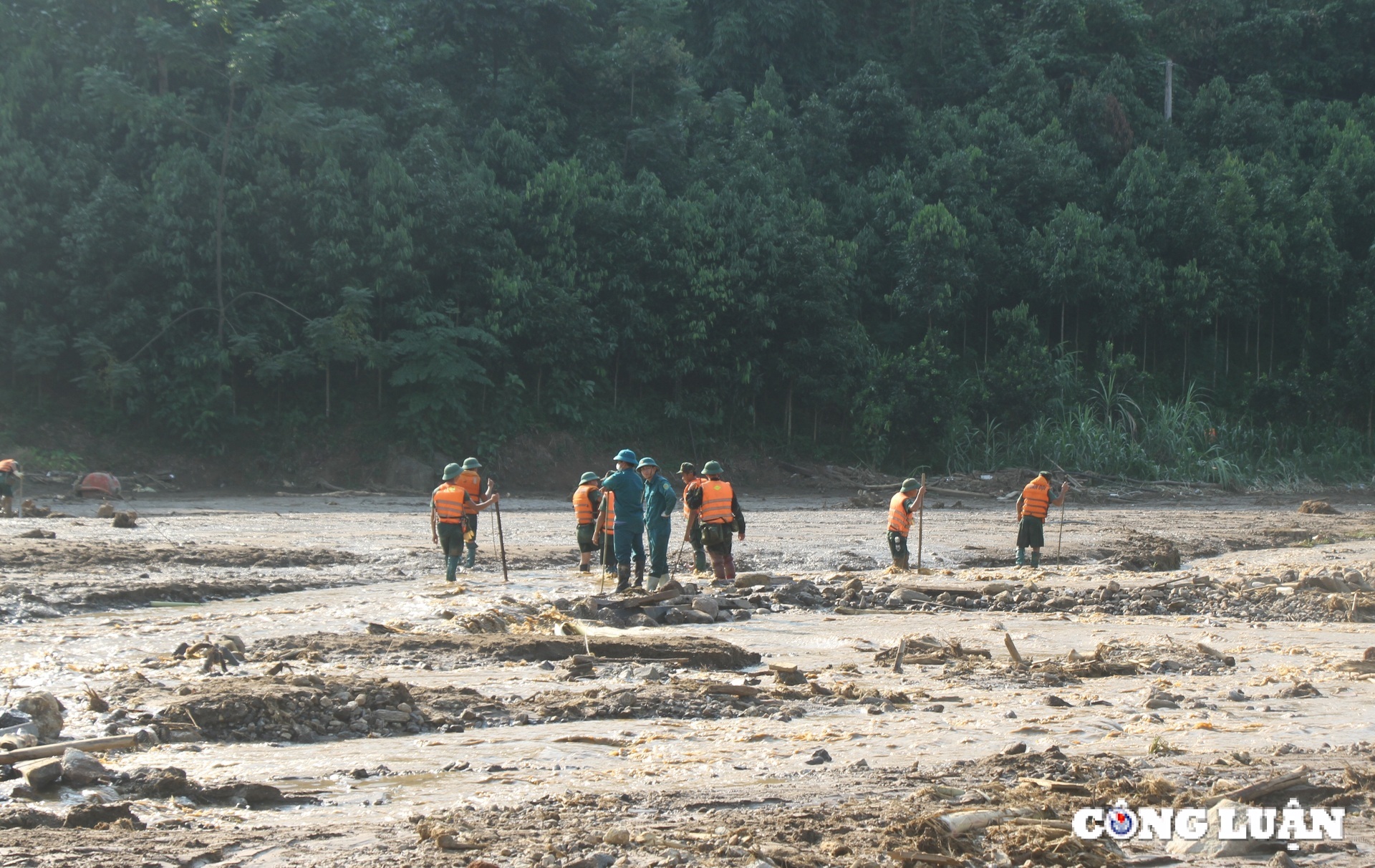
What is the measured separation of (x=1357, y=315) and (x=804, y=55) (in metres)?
19.1

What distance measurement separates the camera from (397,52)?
3369cm

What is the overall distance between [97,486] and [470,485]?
39.6 ft

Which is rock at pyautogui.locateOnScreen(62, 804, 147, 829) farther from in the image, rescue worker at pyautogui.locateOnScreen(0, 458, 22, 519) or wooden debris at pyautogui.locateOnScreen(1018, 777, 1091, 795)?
rescue worker at pyautogui.locateOnScreen(0, 458, 22, 519)

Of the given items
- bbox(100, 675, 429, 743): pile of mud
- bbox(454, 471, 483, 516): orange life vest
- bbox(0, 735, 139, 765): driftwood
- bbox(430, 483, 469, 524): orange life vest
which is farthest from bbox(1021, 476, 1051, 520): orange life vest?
bbox(0, 735, 139, 765): driftwood

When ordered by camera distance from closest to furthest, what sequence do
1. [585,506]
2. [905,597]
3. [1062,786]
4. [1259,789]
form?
[1259,789] < [1062,786] < [905,597] < [585,506]

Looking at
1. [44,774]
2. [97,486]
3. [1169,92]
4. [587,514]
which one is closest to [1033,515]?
[587,514]

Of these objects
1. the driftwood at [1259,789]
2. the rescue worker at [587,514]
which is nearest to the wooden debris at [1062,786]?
the driftwood at [1259,789]

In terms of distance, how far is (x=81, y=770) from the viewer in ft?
18.4

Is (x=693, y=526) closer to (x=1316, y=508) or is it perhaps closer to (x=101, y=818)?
(x=101, y=818)

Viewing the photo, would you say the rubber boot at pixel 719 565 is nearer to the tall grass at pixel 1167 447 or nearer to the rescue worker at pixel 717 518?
the rescue worker at pixel 717 518

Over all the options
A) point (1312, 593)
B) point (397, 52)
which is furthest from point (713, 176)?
point (1312, 593)

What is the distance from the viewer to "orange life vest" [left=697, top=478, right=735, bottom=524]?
1415 cm

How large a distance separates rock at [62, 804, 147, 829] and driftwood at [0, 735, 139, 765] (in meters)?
0.92

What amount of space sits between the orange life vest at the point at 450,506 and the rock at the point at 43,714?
24.5ft
